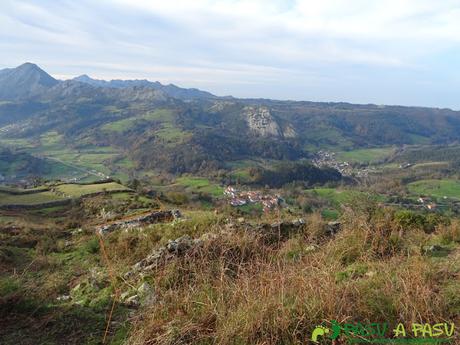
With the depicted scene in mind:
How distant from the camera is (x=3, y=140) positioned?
562ft

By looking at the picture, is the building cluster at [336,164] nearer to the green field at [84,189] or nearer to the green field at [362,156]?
the green field at [362,156]

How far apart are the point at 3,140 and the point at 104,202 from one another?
165010mm

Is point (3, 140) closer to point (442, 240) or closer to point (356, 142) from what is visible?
point (356, 142)

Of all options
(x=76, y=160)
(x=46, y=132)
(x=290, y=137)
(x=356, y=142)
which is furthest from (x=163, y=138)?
(x=356, y=142)

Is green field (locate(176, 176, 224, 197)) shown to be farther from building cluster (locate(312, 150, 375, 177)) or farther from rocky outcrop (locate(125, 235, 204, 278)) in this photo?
rocky outcrop (locate(125, 235, 204, 278))

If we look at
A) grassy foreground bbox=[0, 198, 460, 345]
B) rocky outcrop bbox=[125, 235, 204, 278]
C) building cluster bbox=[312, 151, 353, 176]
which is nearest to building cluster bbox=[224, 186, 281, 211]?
rocky outcrop bbox=[125, 235, 204, 278]

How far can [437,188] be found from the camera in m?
81.2

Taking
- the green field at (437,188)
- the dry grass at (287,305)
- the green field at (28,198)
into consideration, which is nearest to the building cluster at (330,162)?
the green field at (437,188)

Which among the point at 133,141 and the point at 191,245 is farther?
the point at 133,141

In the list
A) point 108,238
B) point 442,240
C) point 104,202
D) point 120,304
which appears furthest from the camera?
point 104,202

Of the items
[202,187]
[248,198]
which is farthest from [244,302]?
[202,187]

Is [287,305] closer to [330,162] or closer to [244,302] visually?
[244,302]

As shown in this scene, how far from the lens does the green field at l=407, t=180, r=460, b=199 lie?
7594 centimetres

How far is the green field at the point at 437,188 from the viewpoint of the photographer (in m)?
75.9
